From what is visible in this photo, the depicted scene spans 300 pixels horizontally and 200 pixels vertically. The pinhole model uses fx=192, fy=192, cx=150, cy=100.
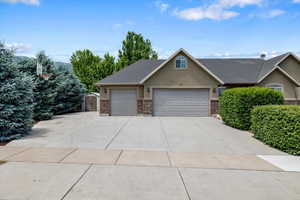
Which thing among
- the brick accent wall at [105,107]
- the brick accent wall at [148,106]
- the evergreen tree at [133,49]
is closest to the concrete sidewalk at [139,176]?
the brick accent wall at [148,106]

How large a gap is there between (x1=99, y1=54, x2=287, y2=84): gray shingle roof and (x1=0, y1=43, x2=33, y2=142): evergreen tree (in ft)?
24.5

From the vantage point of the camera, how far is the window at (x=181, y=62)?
1555cm

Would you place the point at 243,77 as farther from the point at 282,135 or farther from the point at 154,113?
the point at 282,135

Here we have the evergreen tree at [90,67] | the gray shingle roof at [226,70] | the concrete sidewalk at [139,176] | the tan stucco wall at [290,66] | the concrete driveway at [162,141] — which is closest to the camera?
the concrete sidewalk at [139,176]

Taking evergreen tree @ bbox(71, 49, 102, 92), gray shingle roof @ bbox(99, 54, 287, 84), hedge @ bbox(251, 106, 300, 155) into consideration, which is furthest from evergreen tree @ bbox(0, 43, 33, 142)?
evergreen tree @ bbox(71, 49, 102, 92)

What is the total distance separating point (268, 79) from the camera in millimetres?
16141

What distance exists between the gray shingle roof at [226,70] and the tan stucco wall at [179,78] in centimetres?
133

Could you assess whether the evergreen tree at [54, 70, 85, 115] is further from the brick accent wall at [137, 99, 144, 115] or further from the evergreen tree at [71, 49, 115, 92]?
the evergreen tree at [71, 49, 115, 92]

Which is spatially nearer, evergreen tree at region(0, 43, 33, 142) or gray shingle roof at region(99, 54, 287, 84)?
evergreen tree at region(0, 43, 33, 142)

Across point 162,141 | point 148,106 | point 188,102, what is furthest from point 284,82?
point 162,141

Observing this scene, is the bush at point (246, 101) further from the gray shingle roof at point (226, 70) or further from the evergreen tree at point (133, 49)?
the evergreen tree at point (133, 49)

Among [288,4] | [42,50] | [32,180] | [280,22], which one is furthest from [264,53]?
[32,180]

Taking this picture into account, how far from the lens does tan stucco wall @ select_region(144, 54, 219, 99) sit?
15492mm

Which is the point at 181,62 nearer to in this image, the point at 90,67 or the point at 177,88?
the point at 177,88
